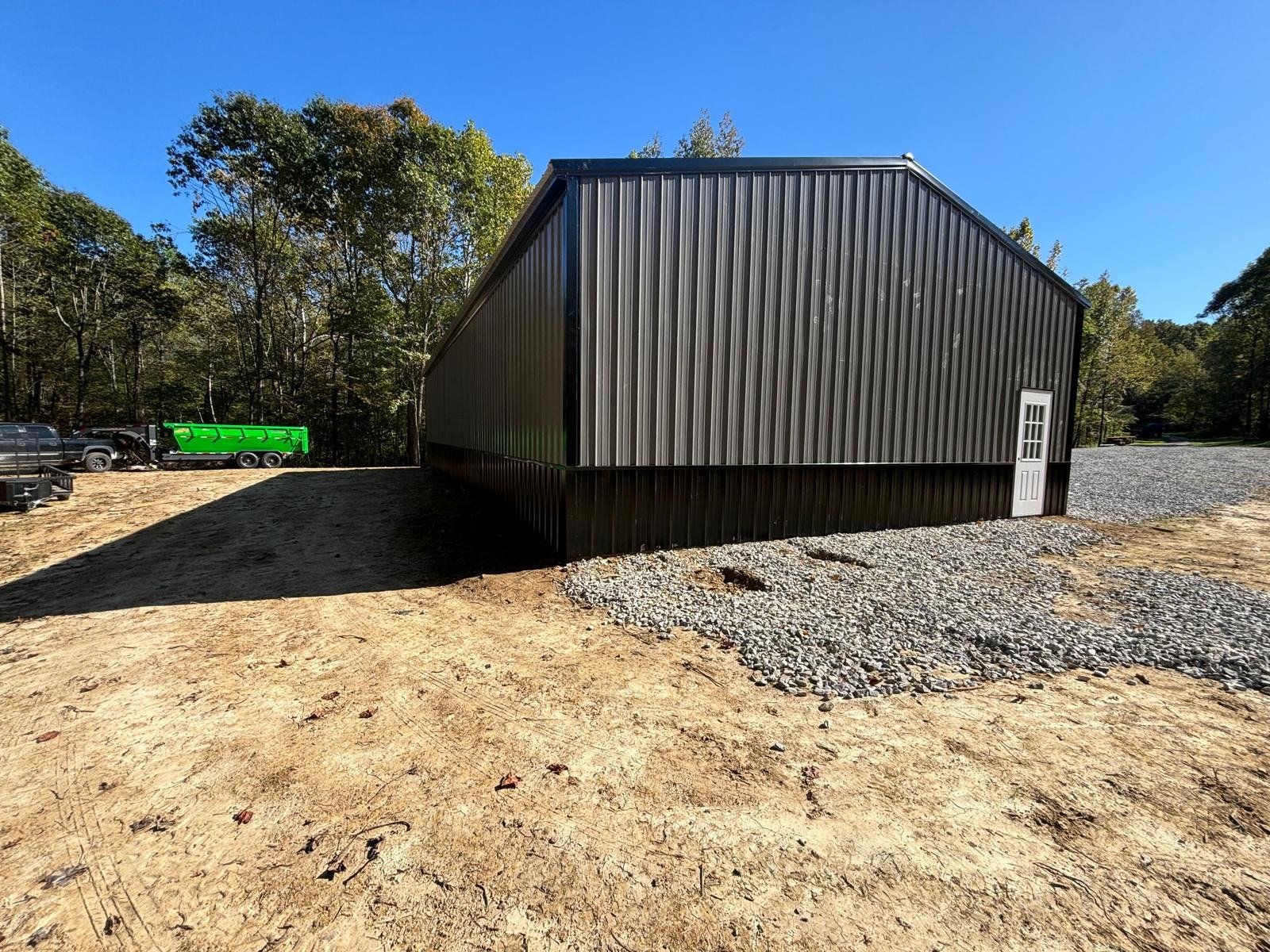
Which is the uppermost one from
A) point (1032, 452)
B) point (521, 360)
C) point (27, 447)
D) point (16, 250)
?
point (16, 250)

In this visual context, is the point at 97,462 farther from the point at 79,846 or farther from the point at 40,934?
the point at 40,934

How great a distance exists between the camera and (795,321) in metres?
7.28

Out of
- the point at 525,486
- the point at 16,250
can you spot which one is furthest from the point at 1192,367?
the point at 16,250

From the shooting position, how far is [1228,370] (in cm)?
3803

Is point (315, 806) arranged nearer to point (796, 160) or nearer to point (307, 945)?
point (307, 945)

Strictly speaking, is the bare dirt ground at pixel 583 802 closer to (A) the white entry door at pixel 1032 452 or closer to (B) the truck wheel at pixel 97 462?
(A) the white entry door at pixel 1032 452

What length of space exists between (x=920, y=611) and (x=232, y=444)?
21.5 m

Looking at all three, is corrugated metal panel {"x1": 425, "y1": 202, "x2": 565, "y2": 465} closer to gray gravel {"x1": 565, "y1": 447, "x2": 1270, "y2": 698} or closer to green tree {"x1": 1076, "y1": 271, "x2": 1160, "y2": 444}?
gray gravel {"x1": 565, "y1": 447, "x2": 1270, "y2": 698}

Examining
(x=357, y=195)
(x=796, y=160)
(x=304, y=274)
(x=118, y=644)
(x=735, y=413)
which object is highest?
(x=357, y=195)

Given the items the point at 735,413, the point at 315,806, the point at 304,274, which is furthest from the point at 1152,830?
the point at 304,274

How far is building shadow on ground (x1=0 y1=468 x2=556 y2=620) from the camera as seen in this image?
568 cm

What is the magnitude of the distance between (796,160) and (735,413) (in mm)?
3597

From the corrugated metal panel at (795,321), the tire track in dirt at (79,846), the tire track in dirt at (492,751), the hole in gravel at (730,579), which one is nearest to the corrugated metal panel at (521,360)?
the corrugated metal panel at (795,321)

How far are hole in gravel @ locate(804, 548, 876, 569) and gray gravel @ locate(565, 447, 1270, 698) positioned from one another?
0.09ft
